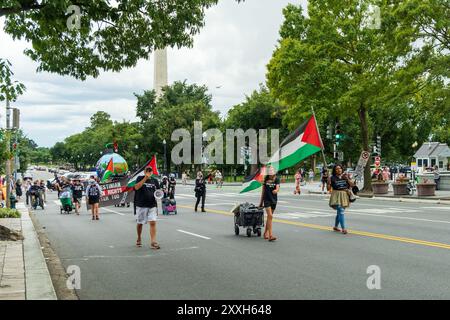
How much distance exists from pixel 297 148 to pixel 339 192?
1.63 m

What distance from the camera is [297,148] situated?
14883 millimetres

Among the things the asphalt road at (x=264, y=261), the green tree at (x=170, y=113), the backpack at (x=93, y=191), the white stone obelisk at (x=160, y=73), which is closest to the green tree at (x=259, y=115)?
the green tree at (x=170, y=113)

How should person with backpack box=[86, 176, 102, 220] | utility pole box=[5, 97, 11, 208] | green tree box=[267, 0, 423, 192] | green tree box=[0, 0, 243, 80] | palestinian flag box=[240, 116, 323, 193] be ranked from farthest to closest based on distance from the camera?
1. green tree box=[267, 0, 423, 192]
2. person with backpack box=[86, 176, 102, 220]
3. utility pole box=[5, 97, 11, 208]
4. palestinian flag box=[240, 116, 323, 193]
5. green tree box=[0, 0, 243, 80]

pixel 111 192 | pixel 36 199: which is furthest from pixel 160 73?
pixel 111 192

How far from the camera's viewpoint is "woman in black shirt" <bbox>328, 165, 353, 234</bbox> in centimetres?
1445

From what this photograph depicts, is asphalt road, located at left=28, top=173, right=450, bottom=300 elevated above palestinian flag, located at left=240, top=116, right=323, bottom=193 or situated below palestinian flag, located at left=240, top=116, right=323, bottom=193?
below

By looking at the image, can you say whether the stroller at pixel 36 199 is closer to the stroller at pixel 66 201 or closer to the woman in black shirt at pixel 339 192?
the stroller at pixel 66 201

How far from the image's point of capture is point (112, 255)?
1162 cm

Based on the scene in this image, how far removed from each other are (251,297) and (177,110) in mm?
76144

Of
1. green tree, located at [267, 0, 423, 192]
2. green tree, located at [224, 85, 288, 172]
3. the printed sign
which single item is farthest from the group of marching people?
green tree, located at [224, 85, 288, 172]

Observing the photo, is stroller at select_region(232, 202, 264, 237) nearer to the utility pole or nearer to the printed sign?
the utility pole

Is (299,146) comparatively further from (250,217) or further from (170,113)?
(170,113)

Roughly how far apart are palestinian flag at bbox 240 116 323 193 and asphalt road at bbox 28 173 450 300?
5.93 feet
